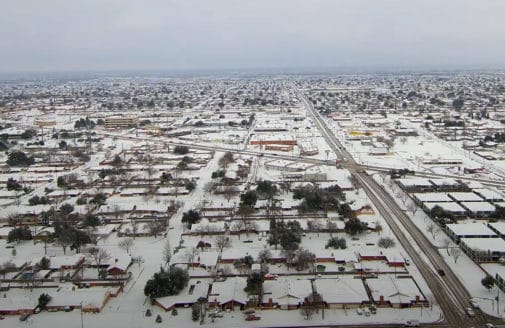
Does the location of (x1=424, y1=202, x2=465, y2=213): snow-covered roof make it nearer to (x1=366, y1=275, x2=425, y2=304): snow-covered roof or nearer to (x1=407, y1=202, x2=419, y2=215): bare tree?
(x1=407, y1=202, x2=419, y2=215): bare tree

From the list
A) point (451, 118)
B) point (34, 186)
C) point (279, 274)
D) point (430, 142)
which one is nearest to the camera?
point (279, 274)

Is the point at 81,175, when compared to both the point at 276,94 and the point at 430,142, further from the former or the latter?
the point at 276,94

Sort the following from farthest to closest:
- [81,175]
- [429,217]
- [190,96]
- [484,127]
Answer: [190,96] < [484,127] < [81,175] < [429,217]

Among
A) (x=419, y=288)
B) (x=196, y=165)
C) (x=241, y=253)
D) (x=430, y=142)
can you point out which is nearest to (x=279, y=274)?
(x=241, y=253)

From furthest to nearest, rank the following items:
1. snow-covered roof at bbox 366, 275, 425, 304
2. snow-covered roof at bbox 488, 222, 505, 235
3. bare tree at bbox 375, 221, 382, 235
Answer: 1. bare tree at bbox 375, 221, 382, 235
2. snow-covered roof at bbox 488, 222, 505, 235
3. snow-covered roof at bbox 366, 275, 425, 304

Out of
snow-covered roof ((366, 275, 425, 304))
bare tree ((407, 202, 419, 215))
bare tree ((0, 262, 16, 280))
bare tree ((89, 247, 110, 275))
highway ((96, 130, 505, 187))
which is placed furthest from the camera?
highway ((96, 130, 505, 187))

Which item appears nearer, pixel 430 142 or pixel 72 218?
pixel 72 218

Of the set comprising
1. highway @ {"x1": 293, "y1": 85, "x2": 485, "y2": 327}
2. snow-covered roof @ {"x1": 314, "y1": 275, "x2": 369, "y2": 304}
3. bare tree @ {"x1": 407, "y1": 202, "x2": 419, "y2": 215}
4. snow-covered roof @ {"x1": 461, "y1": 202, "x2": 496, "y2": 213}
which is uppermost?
snow-covered roof @ {"x1": 461, "y1": 202, "x2": 496, "y2": 213}

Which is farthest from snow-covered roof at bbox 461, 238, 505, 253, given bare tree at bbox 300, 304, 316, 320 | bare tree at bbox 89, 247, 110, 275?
bare tree at bbox 89, 247, 110, 275

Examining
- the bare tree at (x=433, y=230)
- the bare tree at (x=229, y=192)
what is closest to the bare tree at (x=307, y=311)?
the bare tree at (x=433, y=230)
